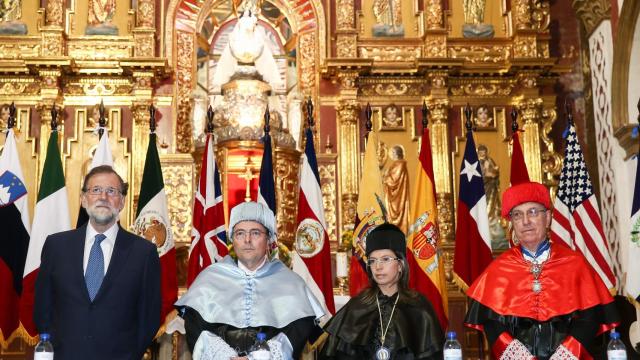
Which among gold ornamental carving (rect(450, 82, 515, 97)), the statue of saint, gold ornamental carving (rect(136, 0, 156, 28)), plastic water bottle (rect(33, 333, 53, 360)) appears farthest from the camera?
gold ornamental carving (rect(450, 82, 515, 97))

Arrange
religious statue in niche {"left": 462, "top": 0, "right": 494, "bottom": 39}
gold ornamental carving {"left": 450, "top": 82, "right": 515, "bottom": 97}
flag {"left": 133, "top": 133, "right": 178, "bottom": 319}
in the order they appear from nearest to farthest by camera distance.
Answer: flag {"left": 133, "top": 133, "right": 178, "bottom": 319}
gold ornamental carving {"left": 450, "top": 82, "right": 515, "bottom": 97}
religious statue in niche {"left": 462, "top": 0, "right": 494, "bottom": 39}

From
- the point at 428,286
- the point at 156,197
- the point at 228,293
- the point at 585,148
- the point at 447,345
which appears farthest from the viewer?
the point at 585,148

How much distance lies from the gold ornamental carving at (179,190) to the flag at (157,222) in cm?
322

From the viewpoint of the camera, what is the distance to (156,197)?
321 inches

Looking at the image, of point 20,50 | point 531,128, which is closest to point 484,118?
point 531,128

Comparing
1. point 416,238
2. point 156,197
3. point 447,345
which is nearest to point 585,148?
point 416,238

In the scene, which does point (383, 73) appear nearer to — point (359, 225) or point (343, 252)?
point (343, 252)

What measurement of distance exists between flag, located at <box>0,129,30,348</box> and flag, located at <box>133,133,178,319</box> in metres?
1.07

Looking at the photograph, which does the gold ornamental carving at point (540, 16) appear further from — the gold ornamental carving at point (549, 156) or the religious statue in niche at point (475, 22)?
the gold ornamental carving at point (549, 156)

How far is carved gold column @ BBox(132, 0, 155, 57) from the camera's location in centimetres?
1188

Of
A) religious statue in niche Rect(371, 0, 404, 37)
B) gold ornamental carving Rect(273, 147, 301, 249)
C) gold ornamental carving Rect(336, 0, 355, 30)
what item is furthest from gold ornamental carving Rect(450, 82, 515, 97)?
gold ornamental carving Rect(273, 147, 301, 249)

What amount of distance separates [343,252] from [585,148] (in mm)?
4456

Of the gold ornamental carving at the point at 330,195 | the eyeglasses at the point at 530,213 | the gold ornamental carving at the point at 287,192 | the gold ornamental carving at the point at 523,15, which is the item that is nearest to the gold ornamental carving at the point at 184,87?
the gold ornamental carving at the point at 287,192

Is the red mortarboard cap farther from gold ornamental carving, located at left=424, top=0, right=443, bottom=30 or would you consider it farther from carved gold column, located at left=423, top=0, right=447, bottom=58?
gold ornamental carving, located at left=424, top=0, right=443, bottom=30
